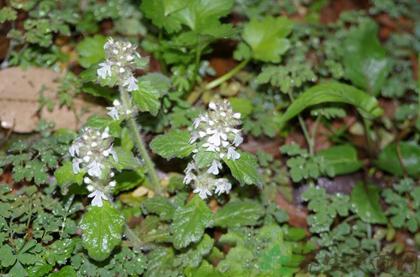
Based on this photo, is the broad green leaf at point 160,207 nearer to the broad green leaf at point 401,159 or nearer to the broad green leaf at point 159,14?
the broad green leaf at point 159,14

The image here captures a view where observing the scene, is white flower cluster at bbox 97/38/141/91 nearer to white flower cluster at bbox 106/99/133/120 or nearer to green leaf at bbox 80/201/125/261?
white flower cluster at bbox 106/99/133/120

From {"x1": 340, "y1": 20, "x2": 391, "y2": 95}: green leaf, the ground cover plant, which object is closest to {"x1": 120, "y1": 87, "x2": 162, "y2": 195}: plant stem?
the ground cover plant

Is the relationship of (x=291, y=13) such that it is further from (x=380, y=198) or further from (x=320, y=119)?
(x=380, y=198)

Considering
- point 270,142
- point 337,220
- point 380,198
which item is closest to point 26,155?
point 270,142

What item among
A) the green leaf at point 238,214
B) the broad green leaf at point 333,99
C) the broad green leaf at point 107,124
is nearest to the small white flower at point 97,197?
the broad green leaf at point 107,124

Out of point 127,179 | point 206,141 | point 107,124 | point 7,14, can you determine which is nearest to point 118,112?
point 107,124

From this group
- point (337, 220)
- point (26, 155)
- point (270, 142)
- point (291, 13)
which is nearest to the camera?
point (26, 155)
